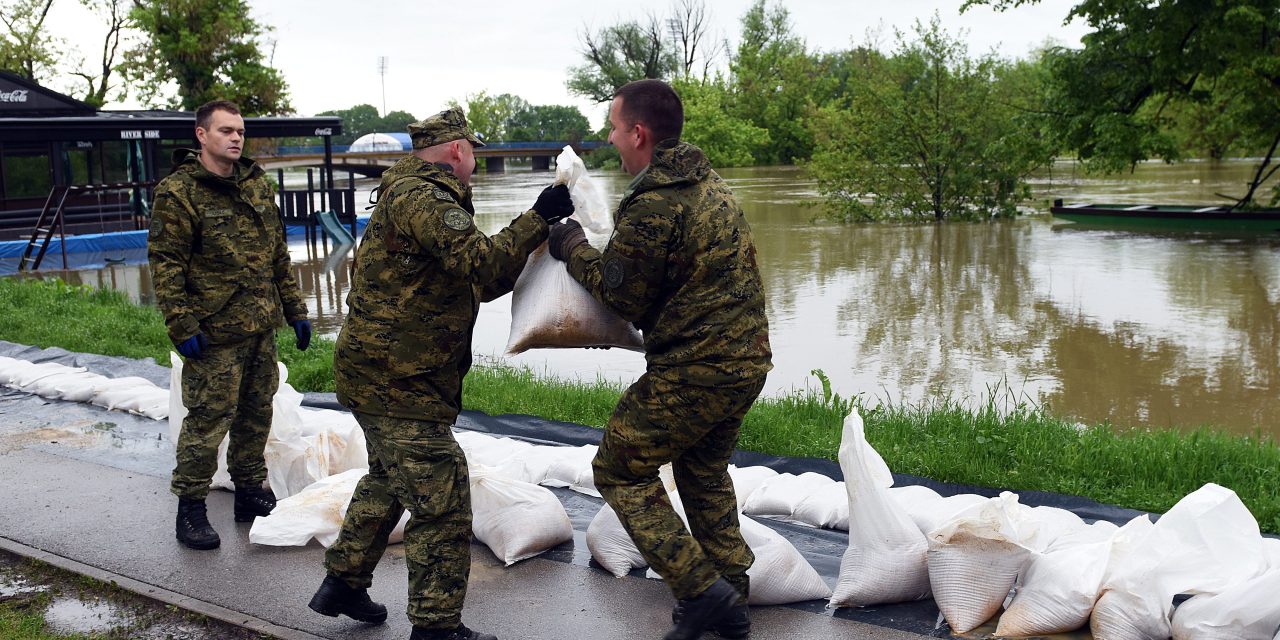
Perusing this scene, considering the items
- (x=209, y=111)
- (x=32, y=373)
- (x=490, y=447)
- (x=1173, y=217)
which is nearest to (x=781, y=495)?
(x=490, y=447)

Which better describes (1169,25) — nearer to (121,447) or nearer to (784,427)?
(784,427)

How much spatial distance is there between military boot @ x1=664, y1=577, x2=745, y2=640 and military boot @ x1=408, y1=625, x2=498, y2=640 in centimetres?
61

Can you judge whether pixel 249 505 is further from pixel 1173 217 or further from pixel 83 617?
pixel 1173 217

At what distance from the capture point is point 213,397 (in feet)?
14.8

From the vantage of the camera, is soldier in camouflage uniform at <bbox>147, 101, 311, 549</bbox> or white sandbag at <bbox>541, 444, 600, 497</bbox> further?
white sandbag at <bbox>541, 444, 600, 497</bbox>

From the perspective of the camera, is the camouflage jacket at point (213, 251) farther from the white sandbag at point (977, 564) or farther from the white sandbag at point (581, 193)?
the white sandbag at point (977, 564)

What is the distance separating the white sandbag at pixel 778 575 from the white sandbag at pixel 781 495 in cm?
86

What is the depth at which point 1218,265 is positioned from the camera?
1712cm

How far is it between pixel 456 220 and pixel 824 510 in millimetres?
2104

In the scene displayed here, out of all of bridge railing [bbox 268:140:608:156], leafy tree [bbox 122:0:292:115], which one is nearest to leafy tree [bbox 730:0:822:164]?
bridge railing [bbox 268:140:608:156]

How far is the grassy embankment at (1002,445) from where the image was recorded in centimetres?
488

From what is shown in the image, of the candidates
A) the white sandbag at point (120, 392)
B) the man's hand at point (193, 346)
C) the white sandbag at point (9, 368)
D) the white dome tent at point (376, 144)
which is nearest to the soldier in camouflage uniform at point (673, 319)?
the man's hand at point (193, 346)

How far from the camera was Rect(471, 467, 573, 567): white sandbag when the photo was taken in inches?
166

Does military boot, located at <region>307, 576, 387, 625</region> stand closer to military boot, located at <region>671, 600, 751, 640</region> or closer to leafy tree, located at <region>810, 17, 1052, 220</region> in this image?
military boot, located at <region>671, 600, 751, 640</region>
